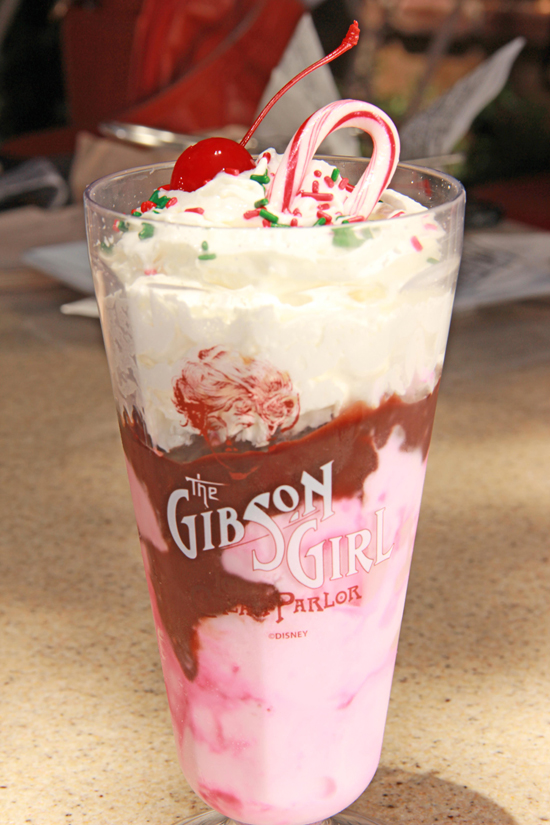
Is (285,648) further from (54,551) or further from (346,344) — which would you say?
(54,551)

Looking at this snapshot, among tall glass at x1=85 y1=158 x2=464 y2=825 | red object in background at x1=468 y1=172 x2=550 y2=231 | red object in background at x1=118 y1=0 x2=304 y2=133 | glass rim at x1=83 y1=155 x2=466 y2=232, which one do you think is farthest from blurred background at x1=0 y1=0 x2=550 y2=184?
tall glass at x1=85 y1=158 x2=464 y2=825

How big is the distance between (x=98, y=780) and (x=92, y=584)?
0.22 metres

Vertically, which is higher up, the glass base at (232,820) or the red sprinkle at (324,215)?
the red sprinkle at (324,215)

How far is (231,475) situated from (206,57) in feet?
5.48

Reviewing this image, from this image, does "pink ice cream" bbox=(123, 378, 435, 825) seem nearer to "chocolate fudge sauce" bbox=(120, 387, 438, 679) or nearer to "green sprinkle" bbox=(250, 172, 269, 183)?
"chocolate fudge sauce" bbox=(120, 387, 438, 679)

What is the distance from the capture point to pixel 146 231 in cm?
36

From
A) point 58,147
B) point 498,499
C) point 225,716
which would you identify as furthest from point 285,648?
point 58,147

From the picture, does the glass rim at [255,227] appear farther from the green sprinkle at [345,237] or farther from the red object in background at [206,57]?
the red object in background at [206,57]

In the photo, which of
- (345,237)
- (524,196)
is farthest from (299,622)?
(524,196)

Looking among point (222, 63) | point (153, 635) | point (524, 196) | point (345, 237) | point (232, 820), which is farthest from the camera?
point (524, 196)

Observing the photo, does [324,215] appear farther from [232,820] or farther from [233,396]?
[232,820]

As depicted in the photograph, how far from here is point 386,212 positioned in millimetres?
427

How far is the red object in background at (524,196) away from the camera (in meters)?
3.63

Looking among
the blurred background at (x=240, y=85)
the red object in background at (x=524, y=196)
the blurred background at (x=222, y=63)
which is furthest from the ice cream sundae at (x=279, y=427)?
the red object in background at (x=524, y=196)
